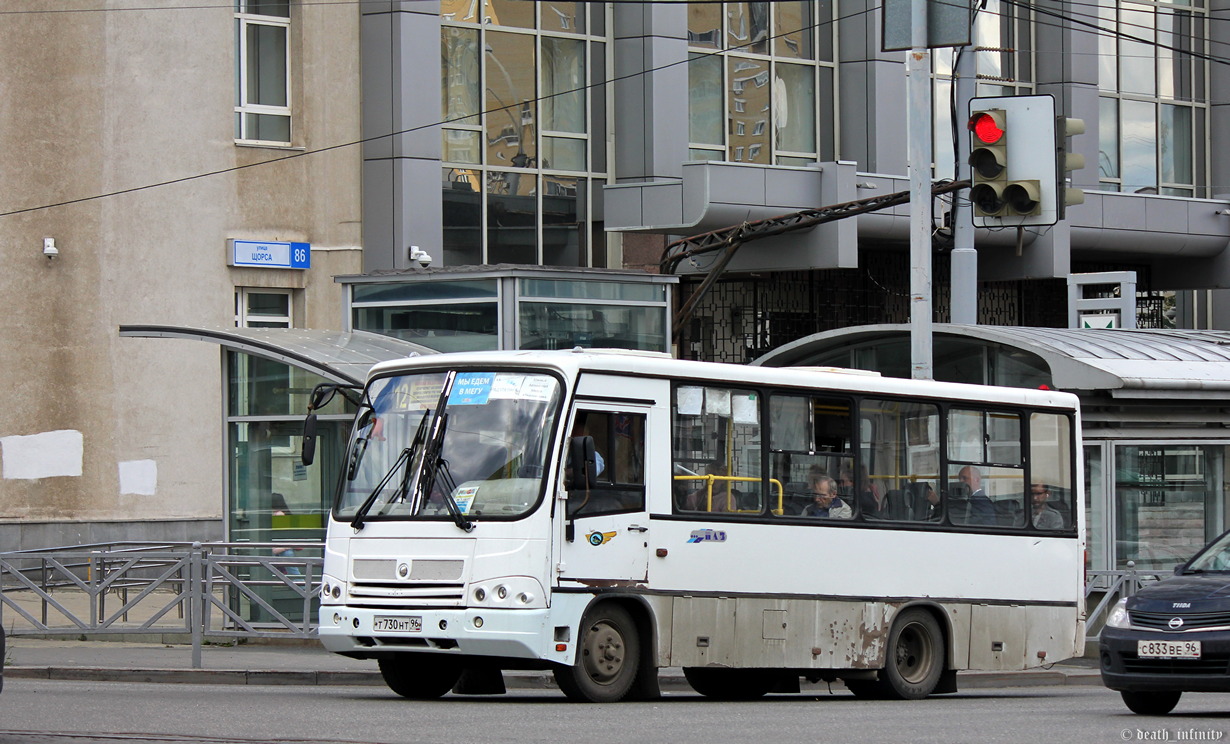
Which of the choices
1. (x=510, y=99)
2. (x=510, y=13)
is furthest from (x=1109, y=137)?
(x=510, y=13)

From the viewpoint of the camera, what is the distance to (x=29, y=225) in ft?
94.7

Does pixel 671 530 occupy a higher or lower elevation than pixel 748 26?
lower

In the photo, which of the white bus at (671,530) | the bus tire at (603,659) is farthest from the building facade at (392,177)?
the bus tire at (603,659)

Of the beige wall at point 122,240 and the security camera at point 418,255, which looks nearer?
the beige wall at point 122,240

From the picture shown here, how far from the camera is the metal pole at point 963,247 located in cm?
1950

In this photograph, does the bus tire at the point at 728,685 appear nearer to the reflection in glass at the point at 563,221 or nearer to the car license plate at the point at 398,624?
the car license plate at the point at 398,624

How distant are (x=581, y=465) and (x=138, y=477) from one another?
57.7ft

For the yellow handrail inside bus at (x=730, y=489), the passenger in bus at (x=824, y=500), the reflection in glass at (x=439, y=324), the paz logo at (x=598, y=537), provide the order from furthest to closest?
the reflection in glass at (x=439, y=324), the passenger in bus at (x=824, y=500), the yellow handrail inside bus at (x=730, y=489), the paz logo at (x=598, y=537)

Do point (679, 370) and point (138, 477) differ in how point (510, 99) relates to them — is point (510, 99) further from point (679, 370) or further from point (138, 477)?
point (679, 370)

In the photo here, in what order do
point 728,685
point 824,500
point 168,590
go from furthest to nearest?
point 168,590 < point 728,685 < point 824,500

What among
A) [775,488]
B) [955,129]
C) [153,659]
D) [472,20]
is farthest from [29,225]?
[775,488]

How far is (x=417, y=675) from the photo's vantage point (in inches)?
569

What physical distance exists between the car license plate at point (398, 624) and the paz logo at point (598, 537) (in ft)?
4.33

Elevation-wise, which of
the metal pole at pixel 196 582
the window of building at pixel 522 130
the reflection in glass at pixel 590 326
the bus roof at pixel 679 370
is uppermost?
the window of building at pixel 522 130
